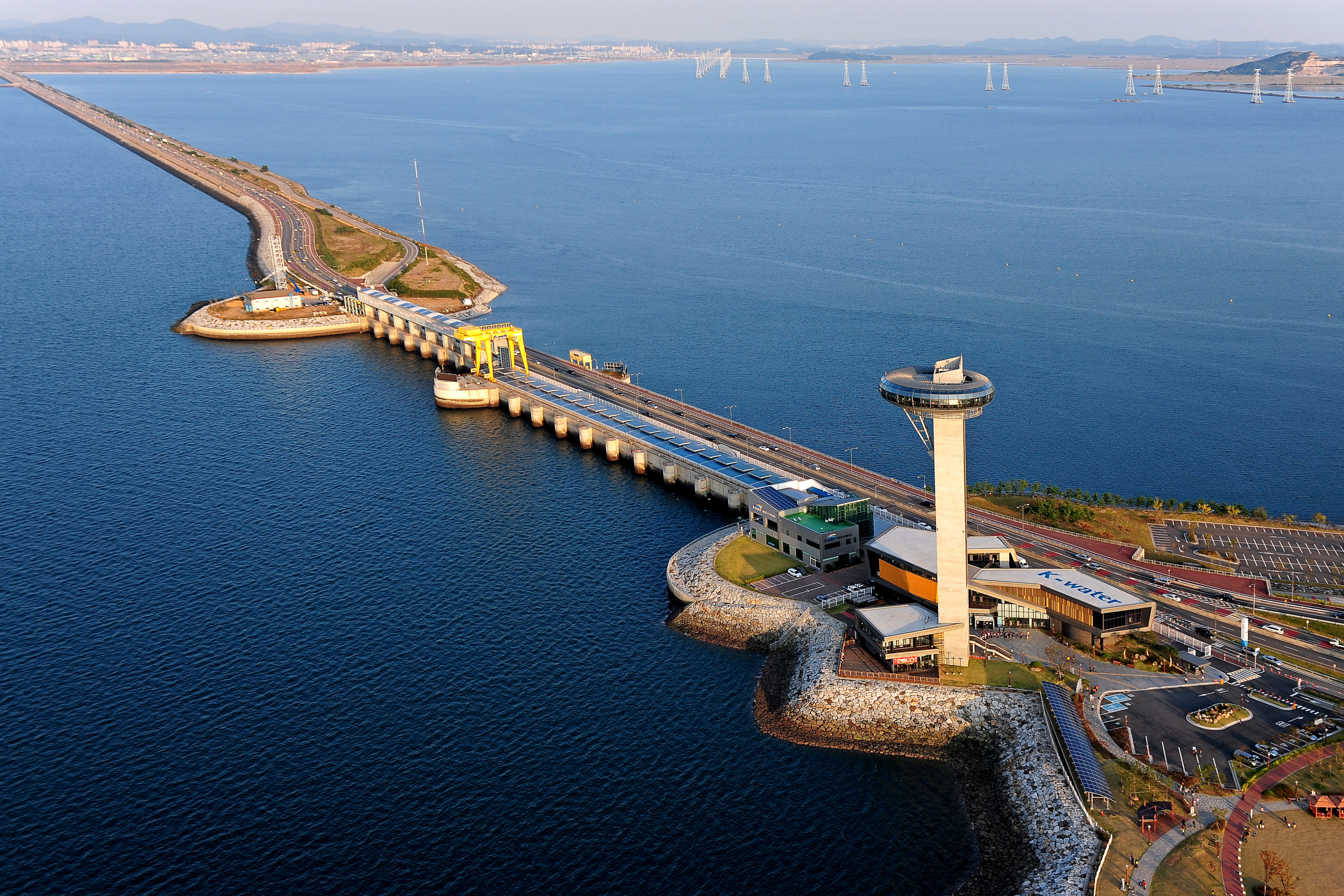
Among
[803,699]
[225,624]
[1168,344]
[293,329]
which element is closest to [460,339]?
[293,329]

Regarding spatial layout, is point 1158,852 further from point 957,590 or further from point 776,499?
point 776,499

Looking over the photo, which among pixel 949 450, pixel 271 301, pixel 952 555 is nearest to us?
pixel 949 450

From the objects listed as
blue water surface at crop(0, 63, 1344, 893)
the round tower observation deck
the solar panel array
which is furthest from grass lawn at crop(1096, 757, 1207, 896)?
the round tower observation deck

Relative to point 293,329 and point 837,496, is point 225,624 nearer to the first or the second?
point 837,496

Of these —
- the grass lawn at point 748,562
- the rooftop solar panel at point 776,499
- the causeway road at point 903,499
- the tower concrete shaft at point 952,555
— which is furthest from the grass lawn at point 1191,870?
the rooftop solar panel at point 776,499

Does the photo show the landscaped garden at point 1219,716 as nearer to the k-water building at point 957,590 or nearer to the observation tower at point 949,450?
the k-water building at point 957,590

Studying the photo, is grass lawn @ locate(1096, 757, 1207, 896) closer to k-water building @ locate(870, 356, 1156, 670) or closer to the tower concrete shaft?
the tower concrete shaft

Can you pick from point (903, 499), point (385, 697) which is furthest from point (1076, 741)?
point (385, 697)
